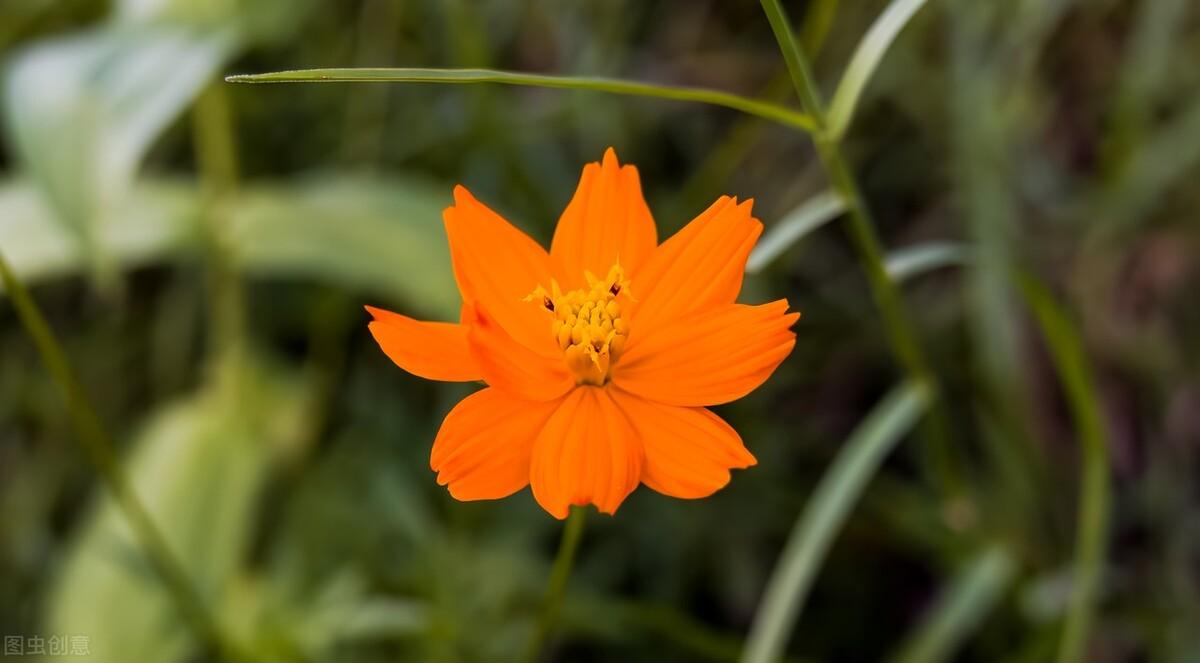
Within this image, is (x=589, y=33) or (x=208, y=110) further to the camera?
(x=589, y=33)

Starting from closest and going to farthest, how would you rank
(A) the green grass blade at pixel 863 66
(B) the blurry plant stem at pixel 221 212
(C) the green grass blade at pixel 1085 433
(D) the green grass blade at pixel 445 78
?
(D) the green grass blade at pixel 445 78
(A) the green grass blade at pixel 863 66
(C) the green grass blade at pixel 1085 433
(B) the blurry plant stem at pixel 221 212

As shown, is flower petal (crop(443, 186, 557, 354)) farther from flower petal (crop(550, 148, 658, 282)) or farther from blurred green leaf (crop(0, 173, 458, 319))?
blurred green leaf (crop(0, 173, 458, 319))

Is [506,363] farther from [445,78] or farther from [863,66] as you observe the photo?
[863,66]

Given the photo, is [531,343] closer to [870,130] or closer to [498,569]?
[498,569]

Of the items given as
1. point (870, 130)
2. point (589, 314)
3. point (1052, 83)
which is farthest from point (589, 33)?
point (589, 314)

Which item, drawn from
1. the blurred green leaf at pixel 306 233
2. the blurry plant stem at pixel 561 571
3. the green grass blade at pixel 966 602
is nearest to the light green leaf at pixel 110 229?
the blurred green leaf at pixel 306 233

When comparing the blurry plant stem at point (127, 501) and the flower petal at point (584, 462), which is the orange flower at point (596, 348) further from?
the blurry plant stem at point (127, 501)
